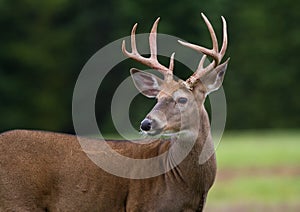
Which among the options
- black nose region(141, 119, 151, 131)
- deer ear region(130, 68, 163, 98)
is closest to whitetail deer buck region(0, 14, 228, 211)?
black nose region(141, 119, 151, 131)

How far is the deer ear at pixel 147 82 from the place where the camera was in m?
10.1

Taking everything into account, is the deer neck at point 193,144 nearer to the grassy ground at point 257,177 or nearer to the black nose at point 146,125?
the black nose at point 146,125

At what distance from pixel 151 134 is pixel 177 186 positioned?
1.94 ft

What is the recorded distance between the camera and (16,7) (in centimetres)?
3891

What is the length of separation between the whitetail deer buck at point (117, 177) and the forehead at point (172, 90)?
0.01 m

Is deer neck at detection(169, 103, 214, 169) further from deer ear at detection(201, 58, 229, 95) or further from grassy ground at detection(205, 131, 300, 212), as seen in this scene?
grassy ground at detection(205, 131, 300, 212)

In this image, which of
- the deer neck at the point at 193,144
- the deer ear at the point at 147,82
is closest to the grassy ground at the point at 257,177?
the deer ear at the point at 147,82

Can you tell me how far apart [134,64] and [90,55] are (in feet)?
28.6

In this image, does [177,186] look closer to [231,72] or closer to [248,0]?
[248,0]

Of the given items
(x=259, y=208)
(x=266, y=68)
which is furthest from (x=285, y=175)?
(x=266, y=68)

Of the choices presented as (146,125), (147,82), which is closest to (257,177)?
(147,82)

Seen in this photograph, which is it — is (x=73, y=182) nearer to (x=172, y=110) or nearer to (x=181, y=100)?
(x=172, y=110)

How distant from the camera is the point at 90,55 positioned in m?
40.0

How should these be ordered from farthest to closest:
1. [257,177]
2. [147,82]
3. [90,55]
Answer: [90,55] → [257,177] → [147,82]
